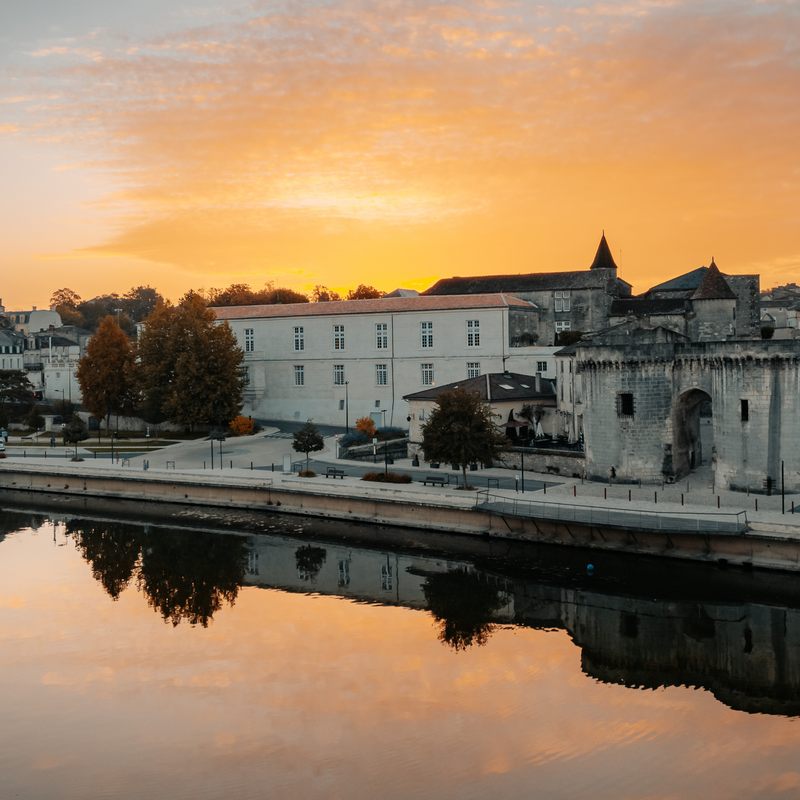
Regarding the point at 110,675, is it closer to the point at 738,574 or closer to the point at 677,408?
the point at 738,574

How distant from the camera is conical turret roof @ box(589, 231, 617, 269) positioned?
70.1m

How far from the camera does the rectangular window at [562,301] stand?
60.4 meters

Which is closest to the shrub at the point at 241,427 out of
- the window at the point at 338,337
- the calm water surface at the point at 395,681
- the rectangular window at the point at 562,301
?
the window at the point at 338,337

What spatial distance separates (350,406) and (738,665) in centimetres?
3902

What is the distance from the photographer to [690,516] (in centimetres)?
2930

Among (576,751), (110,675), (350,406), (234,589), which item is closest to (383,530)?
(234,589)

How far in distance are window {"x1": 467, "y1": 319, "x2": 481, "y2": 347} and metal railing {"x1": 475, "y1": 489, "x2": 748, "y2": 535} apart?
2208 centimetres

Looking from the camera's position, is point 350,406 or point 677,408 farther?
point 350,406

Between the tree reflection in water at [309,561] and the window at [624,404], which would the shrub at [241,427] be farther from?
the window at [624,404]

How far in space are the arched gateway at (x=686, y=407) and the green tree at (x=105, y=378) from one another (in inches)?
1473

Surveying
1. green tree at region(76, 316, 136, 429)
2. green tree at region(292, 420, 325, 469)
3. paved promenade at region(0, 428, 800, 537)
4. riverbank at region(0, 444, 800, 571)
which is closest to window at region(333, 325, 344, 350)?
paved promenade at region(0, 428, 800, 537)

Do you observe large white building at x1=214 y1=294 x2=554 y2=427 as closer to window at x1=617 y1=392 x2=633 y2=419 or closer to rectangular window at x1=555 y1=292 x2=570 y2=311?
rectangular window at x1=555 y1=292 x2=570 y2=311

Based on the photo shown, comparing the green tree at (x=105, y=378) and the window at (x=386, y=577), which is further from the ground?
the green tree at (x=105, y=378)

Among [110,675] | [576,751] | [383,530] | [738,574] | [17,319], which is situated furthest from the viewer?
[17,319]
